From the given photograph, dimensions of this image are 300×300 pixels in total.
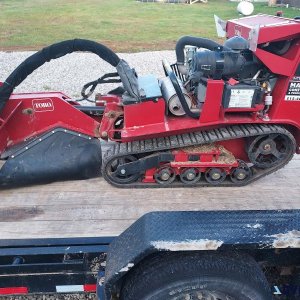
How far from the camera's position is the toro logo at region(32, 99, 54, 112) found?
3.91 metres

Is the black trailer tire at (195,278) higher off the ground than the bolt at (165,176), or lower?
higher

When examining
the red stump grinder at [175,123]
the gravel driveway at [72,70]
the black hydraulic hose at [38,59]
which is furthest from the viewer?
the gravel driveway at [72,70]

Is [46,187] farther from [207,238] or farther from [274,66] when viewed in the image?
[274,66]

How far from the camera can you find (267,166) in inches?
158

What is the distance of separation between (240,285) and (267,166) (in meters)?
1.98

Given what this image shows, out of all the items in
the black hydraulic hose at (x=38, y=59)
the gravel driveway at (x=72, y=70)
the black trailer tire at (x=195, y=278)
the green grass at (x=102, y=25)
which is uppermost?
the black hydraulic hose at (x=38, y=59)

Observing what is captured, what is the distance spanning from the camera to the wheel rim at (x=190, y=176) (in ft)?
12.7

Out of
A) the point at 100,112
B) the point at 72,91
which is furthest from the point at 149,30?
the point at 100,112

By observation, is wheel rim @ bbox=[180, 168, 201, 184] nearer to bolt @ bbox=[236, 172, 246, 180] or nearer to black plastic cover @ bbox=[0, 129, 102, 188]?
bolt @ bbox=[236, 172, 246, 180]

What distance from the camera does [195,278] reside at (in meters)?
2.20

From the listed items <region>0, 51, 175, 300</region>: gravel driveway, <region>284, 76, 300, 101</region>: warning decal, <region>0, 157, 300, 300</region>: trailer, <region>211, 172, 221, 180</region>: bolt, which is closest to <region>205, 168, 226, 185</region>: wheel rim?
<region>211, 172, 221, 180</region>: bolt

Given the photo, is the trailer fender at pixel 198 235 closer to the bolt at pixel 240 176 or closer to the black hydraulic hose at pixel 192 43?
the bolt at pixel 240 176

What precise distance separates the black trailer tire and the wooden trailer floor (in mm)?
860

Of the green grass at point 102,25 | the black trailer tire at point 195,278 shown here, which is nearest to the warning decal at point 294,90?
the black trailer tire at point 195,278
